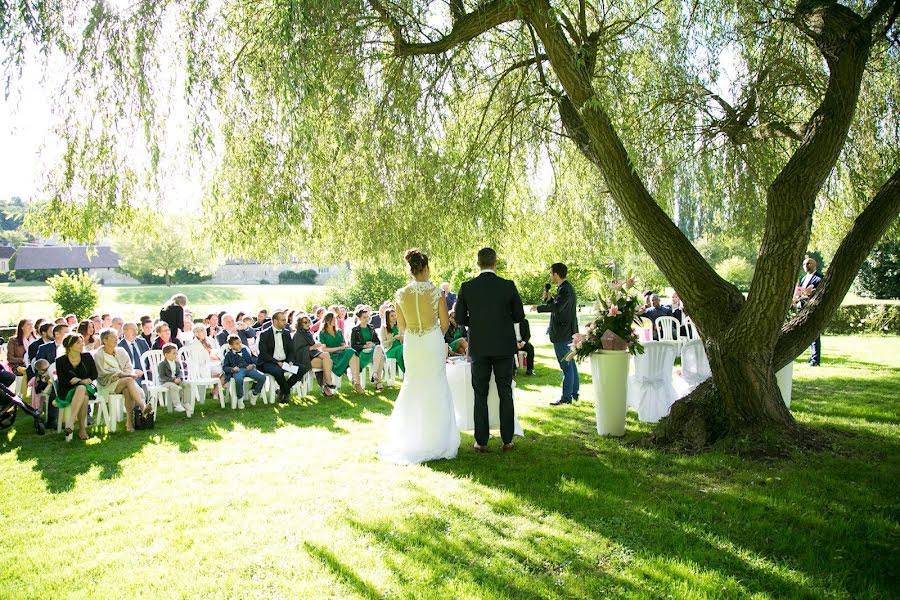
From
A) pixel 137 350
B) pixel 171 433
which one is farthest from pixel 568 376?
pixel 137 350

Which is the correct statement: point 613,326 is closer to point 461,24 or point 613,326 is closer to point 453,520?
point 453,520

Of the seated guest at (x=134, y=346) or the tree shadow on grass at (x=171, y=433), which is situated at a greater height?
the seated guest at (x=134, y=346)

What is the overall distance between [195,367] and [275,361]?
115 cm

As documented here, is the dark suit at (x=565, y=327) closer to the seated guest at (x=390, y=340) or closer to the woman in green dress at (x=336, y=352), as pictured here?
the seated guest at (x=390, y=340)

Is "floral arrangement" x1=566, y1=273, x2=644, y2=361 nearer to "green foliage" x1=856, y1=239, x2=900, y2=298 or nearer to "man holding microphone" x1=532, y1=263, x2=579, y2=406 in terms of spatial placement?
"man holding microphone" x1=532, y1=263, x2=579, y2=406

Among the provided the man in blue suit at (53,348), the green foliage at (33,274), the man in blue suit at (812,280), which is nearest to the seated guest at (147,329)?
the man in blue suit at (53,348)

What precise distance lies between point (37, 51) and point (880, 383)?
1144 cm

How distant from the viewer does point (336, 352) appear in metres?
11.0

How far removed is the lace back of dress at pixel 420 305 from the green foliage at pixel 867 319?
52.9 feet

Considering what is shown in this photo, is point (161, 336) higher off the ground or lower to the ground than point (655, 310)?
lower

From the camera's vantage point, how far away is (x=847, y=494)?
482 cm

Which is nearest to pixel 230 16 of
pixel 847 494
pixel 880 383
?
pixel 847 494

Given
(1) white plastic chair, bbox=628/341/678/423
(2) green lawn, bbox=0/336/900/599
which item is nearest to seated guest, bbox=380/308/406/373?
(2) green lawn, bbox=0/336/900/599

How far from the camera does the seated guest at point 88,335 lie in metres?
9.11
